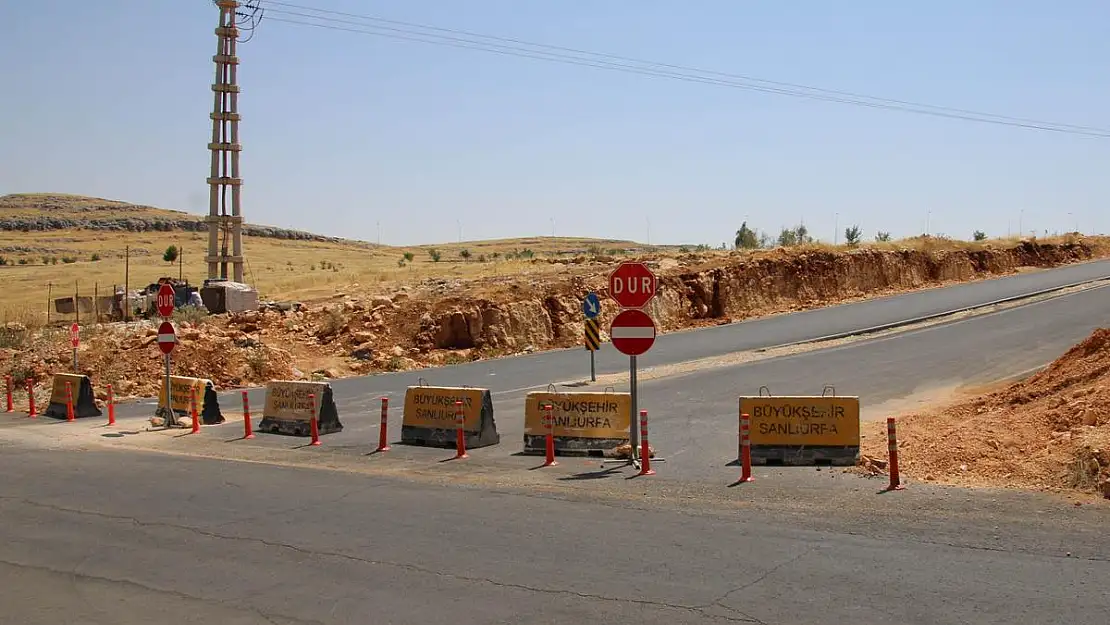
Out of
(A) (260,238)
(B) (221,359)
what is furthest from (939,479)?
(A) (260,238)

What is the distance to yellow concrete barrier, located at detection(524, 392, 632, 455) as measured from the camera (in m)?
16.1

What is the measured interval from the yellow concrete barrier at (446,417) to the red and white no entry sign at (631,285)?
152 inches

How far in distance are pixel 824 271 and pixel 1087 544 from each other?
42247 millimetres

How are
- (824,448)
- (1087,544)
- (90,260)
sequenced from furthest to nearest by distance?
(90,260) → (824,448) → (1087,544)

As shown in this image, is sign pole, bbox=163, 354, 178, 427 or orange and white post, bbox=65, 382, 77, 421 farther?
orange and white post, bbox=65, 382, 77, 421

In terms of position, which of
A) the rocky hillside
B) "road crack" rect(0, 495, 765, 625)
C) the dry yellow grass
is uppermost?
the rocky hillside

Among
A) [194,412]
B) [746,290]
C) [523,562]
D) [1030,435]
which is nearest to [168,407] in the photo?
[194,412]

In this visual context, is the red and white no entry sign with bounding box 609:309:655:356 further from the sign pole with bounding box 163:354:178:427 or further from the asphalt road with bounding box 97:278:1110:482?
the sign pole with bounding box 163:354:178:427

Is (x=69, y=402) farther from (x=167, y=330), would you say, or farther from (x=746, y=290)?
(x=746, y=290)

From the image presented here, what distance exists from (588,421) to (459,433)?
2162 mm

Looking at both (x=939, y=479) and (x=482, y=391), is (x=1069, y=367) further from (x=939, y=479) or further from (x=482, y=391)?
(x=482, y=391)

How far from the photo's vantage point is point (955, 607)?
744cm

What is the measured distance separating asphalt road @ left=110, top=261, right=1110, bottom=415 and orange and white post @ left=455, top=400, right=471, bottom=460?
7.88 meters

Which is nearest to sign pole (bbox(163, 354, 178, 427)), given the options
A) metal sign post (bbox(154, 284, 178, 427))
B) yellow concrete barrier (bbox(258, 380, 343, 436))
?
metal sign post (bbox(154, 284, 178, 427))
